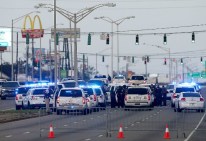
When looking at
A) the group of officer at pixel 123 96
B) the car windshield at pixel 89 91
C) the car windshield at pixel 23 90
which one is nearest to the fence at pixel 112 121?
the car windshield at pixel 89 91

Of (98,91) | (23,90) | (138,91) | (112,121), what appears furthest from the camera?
(23,90)

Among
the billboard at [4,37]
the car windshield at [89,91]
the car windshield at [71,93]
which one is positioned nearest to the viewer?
the car windshield at [71,93]

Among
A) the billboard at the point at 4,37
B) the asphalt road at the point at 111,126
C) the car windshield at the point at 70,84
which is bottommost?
the asphalt road at the point at 111,126

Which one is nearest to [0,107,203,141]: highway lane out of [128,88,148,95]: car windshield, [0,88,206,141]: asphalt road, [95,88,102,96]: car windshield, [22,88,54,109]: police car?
[0,88,206,141]: asphalt road

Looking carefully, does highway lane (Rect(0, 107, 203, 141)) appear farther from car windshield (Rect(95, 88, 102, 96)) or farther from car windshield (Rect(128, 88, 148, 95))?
car windshield (Rect(95, 88, 102, 96))

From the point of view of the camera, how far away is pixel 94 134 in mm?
31859

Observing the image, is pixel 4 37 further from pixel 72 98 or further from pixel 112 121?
pixel 112 121

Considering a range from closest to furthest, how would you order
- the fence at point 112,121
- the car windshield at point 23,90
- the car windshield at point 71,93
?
the fence at point 112,121
the car windshield at point 71,93
the car windshield at point 23,90

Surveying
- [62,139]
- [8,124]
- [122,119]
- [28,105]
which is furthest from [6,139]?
[28,105]

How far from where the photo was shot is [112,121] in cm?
3291

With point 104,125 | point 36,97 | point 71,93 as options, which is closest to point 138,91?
point 36,97

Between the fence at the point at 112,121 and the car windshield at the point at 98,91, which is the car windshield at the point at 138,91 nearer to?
the car windshield at the point at 98,91

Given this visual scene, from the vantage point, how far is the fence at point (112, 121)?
107ft

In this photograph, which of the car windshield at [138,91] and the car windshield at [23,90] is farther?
the car windshield at [23,90]
